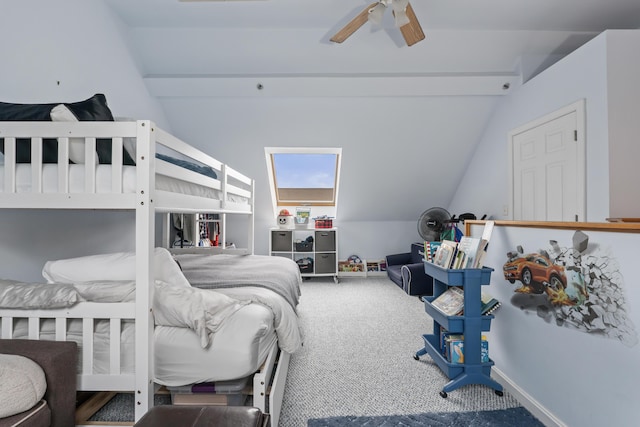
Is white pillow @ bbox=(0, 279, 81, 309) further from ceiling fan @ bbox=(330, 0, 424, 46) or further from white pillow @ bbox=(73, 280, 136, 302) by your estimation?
ceiling fan @ bbox=(330, 0, 424, 46)

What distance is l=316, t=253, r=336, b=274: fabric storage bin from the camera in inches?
188

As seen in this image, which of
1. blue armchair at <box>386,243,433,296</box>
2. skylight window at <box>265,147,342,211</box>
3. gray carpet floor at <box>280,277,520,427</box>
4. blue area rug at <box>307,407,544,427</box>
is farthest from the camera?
skylight window at <box>265,147,342,211</box>

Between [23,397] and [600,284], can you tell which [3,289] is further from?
[600,284]

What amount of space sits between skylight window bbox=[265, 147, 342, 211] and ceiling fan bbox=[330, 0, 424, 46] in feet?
7.15

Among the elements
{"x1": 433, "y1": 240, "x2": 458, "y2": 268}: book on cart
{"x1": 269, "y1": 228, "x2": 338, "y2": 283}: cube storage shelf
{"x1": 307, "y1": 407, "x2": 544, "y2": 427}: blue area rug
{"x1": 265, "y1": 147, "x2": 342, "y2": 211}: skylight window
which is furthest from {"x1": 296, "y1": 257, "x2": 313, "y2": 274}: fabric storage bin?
{"x1": 307, "y1": 407, "x2": 544, "y2": 427}: blue area rug

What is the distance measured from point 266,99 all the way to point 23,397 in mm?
3362

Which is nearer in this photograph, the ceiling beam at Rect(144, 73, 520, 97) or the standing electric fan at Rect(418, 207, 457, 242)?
the ceiling beam at Rect(144, 73, 520, 97)

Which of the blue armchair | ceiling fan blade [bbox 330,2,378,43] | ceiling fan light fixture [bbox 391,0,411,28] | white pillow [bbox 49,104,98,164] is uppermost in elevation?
ceiling fan blade [bbox 330,2,378,43]

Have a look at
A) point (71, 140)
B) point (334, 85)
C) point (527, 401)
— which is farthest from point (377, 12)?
point (527, 401)

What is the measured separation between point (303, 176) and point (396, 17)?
3.26 meters

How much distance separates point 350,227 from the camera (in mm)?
5254

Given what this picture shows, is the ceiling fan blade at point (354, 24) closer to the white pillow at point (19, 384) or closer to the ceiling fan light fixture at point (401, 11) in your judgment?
the ceiling fan light fixture at point (401, 11)

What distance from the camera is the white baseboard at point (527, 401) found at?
1420 mm

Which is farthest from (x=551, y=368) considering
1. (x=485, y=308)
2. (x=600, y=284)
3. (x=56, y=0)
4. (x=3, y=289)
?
(x=56, y=0)
